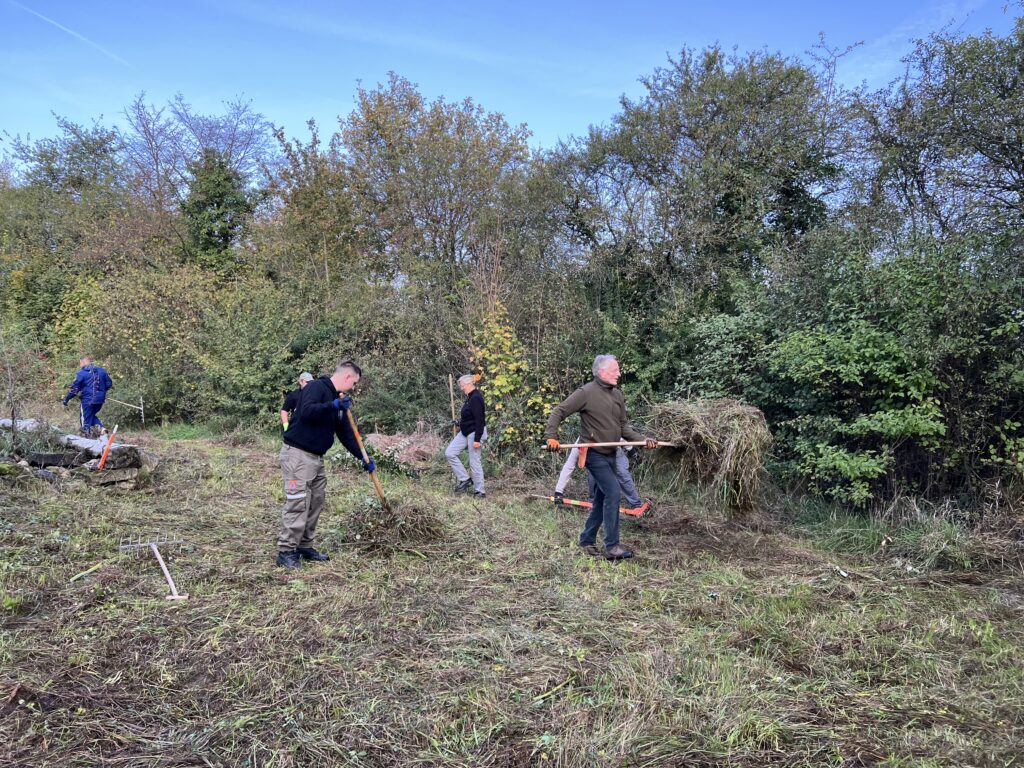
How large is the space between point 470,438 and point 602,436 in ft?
9.97

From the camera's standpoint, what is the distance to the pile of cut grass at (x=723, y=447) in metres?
6.73

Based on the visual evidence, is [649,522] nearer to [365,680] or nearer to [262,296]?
[365,680]

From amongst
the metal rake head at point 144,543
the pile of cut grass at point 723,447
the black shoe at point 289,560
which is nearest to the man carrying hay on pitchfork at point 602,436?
the pile of cut grass at point 723,447

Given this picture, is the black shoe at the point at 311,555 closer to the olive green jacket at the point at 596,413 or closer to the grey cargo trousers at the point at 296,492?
the grey cargo trousers at the point at 296,492

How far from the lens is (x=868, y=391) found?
21.9 ft

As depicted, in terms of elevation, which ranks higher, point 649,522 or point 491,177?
point 491,177

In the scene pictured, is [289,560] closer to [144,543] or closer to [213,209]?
[144,543]

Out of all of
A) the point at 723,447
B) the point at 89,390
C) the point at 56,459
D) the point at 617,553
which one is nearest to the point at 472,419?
the point at 723,447

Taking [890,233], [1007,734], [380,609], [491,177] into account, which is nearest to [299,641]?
[380,609]

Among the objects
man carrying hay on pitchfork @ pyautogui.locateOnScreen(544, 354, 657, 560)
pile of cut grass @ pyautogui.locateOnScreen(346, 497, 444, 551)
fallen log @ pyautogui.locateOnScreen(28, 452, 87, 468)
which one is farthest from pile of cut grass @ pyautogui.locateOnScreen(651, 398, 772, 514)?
fallen log @ pyautogui.locateOnScreen(28, 452, 87, 468)

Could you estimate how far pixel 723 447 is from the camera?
6793mm

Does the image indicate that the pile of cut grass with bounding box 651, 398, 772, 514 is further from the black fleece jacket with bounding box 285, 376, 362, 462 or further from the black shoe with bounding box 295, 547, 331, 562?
the black shoe with bounding box 295, 547, 331, 562

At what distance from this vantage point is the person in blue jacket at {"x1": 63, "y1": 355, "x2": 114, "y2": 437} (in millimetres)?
11930

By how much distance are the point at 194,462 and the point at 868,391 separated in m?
8.98
